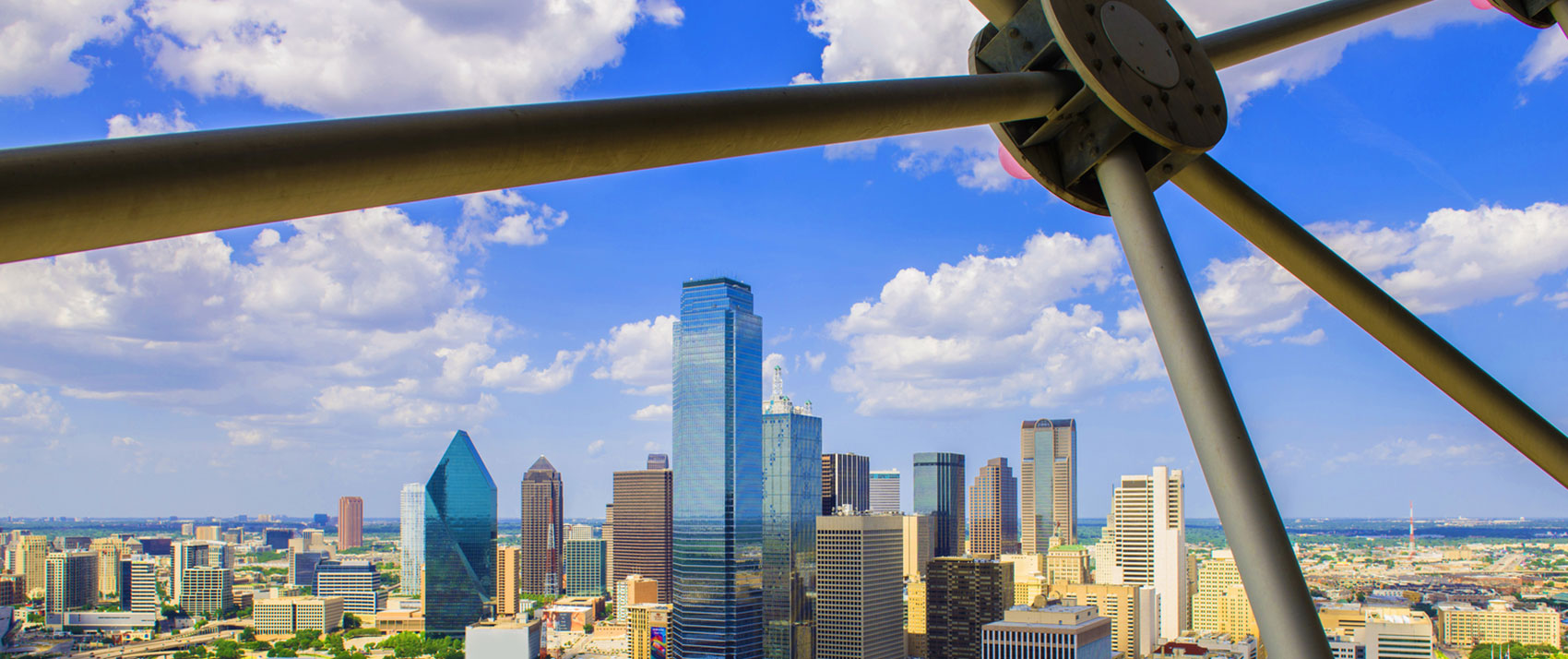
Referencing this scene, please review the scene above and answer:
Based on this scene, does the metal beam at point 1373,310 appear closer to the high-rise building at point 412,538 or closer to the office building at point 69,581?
the office building at point 69,581

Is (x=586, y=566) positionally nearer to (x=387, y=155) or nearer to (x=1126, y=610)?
(x=1126, y=610)

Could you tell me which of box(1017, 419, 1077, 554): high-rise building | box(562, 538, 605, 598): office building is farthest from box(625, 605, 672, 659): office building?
box(1017, 419, 1077, 554): high-rise building

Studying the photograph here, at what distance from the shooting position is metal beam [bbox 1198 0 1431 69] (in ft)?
5.24

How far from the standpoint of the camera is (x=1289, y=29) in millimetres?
1744

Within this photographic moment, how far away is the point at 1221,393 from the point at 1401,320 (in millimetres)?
796

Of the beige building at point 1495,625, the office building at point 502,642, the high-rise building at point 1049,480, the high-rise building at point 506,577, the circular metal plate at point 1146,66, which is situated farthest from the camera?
the high-rise building at point 1049,480

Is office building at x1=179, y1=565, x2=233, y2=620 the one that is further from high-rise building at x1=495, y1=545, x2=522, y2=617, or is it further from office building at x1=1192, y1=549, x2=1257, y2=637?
office building at x1=1192, y1=549, x2=1257, y2=637

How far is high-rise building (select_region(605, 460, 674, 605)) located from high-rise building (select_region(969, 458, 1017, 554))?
2042 cm

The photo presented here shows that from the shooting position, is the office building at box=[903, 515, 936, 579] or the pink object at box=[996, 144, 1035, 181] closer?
the pink object at box=[996, 144, 1035, 181]

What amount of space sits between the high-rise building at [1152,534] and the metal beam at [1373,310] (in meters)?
49.4

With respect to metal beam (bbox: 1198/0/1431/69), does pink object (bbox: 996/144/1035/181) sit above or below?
below

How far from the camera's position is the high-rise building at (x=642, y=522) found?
189ft

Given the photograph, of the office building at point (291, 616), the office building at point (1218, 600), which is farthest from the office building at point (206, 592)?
the office building at point (1218, 600)

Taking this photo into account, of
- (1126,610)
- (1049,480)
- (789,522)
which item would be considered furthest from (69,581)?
(1049,480)
